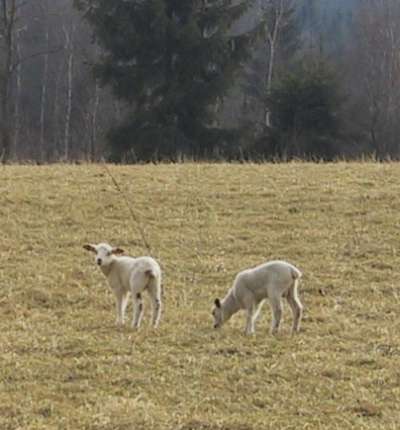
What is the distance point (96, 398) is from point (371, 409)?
1990 mm

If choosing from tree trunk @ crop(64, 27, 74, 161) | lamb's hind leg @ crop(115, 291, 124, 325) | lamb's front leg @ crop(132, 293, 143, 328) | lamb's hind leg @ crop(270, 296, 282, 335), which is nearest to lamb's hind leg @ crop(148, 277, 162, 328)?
lamb's front leg @ crop(132, 293, 143, 328)

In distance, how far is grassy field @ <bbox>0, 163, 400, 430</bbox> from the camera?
7.36 m

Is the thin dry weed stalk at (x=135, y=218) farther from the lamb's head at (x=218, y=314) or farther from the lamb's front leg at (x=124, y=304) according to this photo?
the lamb's head at (x=218, y=314)

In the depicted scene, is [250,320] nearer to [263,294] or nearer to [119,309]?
[263,294]

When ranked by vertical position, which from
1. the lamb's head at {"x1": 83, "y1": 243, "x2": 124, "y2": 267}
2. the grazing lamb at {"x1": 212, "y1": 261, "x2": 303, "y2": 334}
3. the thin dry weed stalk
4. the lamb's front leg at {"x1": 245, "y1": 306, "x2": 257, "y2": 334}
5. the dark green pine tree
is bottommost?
the lamb's front leg at {"x1": 245, "y1": 306, "x2": 257, "y2": 334}

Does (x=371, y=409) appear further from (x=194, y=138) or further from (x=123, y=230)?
(x=194, y=138)

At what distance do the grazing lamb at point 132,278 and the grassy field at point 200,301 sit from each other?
0.26 meters

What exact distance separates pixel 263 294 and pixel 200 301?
1905 mm

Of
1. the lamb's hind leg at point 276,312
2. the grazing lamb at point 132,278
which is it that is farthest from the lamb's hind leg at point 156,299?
the lamb's hind leg at point 276,312

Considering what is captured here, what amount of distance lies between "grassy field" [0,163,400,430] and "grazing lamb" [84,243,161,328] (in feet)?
0.85

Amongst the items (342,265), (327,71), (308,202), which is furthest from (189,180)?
(327,71)

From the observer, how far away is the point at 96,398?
295 inches

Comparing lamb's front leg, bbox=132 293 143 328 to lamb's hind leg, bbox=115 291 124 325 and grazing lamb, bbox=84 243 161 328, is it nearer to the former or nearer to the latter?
grazing lamb, bbox=84 243 161 328

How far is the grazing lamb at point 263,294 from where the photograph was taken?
9.71m
